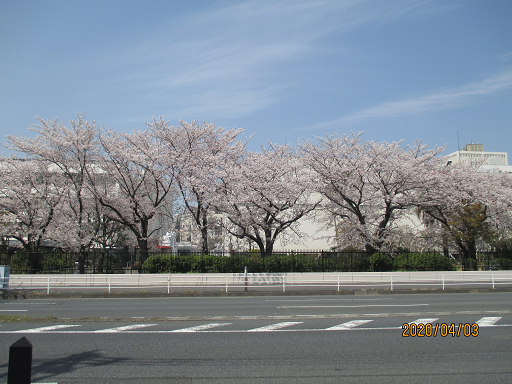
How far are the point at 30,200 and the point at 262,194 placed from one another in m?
14.7

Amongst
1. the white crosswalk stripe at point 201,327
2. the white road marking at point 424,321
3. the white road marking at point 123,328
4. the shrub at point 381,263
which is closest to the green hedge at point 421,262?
the shrub at point 381,263

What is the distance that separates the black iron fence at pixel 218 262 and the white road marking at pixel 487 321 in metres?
13.5

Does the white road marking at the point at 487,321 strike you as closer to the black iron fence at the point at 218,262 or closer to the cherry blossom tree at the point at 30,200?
the black iron fence at the point at 218,262

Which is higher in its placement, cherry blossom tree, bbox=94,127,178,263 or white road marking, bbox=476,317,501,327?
cherry blossom tree, bbox=94,127,178,263

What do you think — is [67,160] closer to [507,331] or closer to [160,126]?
[160,126]

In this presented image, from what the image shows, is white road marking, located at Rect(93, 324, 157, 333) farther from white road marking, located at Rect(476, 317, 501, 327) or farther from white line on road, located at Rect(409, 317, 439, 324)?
white road marking, located at Rect(476, 317, 501, 327)

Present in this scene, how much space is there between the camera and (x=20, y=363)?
2986 mm

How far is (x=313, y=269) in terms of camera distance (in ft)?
79.5

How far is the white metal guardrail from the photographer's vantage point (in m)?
19.7

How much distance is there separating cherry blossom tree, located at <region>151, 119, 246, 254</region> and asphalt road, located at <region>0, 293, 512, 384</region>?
12796mm

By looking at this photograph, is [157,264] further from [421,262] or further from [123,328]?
[421,262]

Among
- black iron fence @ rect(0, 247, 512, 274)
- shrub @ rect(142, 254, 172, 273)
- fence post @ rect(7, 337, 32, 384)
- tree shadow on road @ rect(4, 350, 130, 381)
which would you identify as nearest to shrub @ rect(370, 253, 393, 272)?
black iron fence @ rect(0, 247, 512, 274)

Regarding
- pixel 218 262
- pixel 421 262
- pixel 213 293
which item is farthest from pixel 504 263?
pixel 213 293

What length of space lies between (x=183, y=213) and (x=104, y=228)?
19.2 feet
